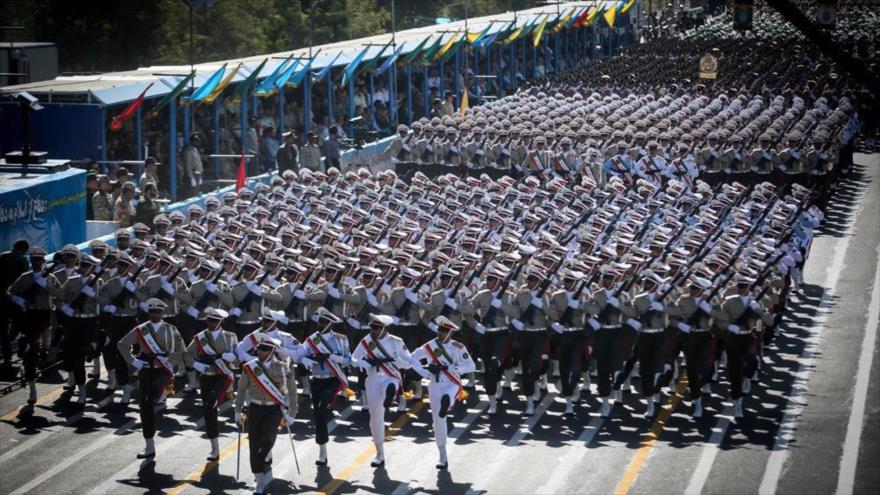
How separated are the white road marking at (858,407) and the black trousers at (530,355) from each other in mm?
4323

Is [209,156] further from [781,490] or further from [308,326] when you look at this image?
[781,490]

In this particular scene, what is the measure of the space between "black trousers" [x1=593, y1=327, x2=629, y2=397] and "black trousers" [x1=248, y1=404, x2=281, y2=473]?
561 cm

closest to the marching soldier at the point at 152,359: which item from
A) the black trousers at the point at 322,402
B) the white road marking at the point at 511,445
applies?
the black trousers at the point at 322,402

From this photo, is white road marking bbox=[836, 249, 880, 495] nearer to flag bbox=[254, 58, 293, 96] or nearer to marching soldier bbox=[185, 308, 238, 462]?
marching soldier bbox=[185, 308, 238, 462]

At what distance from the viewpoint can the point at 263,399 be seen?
18594mm

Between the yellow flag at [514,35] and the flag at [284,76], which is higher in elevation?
the yellow flag at [514,35]

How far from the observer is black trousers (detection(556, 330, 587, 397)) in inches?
875

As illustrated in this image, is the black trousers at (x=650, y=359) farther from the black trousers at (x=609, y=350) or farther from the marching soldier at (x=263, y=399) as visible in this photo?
the marching soldier at (x=263, y=399)

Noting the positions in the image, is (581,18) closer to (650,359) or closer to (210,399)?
(650,359)

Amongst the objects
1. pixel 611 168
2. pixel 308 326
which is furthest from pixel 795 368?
pixel 611 168

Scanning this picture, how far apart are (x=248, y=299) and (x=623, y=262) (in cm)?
587

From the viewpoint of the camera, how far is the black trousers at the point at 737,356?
21719 millimetres

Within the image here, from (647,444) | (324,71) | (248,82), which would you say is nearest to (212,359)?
(647,444)

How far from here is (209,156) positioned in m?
36.7
